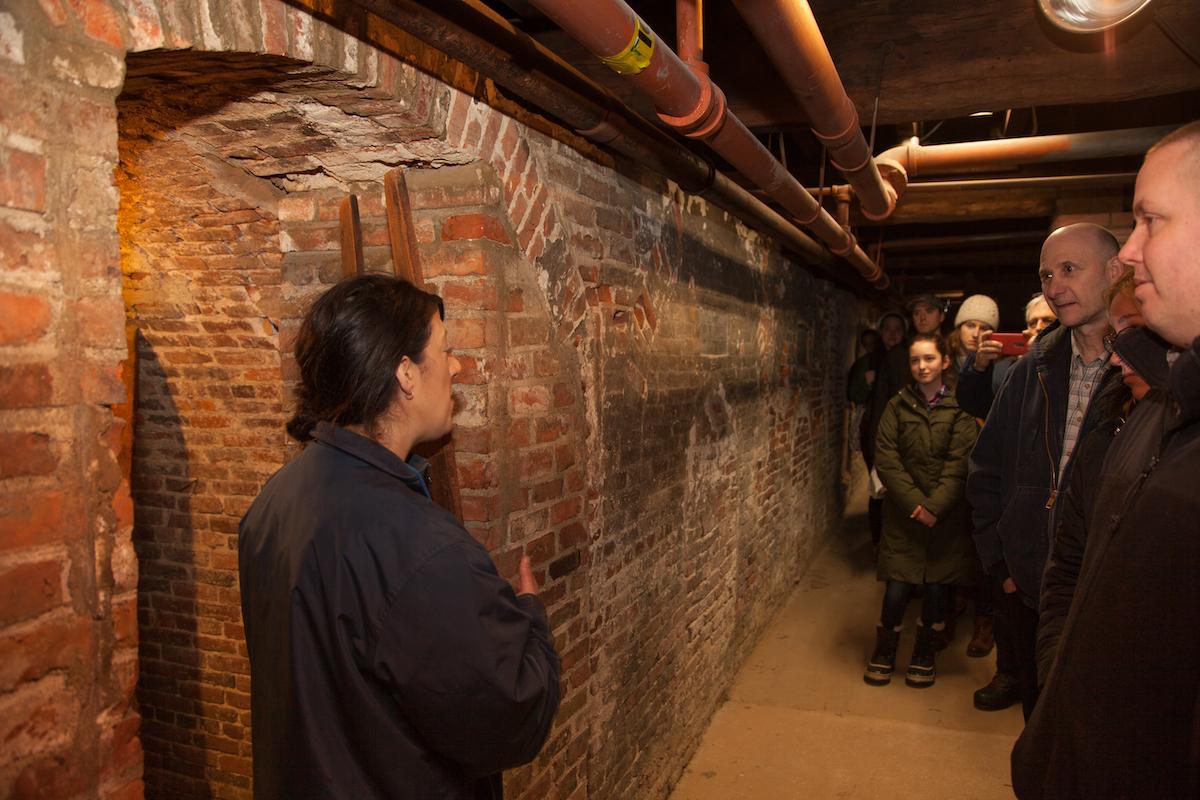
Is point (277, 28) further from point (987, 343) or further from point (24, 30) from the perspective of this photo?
point (987, 343)

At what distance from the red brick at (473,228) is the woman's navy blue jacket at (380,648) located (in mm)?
824

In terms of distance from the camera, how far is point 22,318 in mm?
1014

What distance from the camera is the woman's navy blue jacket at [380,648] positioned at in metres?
1.27

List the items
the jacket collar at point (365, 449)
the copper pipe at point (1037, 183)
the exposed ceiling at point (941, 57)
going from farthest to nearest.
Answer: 1. the copper pipe at point (1037, 183)
2. the exposed ceiling at point (941, 57)
3. the jacket collar at point (365, 449)

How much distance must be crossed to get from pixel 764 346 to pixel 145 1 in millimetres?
4319

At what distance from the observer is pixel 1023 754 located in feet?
4.94

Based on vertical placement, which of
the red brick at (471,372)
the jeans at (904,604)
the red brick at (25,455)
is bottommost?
the jeans at (904,604)

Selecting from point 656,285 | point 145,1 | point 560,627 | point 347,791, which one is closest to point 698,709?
point 560,627

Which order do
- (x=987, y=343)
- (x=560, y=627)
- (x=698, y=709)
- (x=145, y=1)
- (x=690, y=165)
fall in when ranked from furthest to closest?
(x=698, y=709)
(x=987, y=343)
(x=690, y=165)
(x=560, y=627)
(x=145, y=1)

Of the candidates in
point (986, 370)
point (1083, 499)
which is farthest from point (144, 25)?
point (986, 370)

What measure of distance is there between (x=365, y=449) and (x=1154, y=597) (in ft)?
4.47

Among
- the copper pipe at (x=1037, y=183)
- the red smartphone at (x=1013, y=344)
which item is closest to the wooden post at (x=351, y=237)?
the red smartphone at (x=1013, y=344)

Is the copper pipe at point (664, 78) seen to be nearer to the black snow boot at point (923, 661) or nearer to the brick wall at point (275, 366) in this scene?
the brick wall at point (275, 366)

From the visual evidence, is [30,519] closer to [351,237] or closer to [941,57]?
[351,237]
